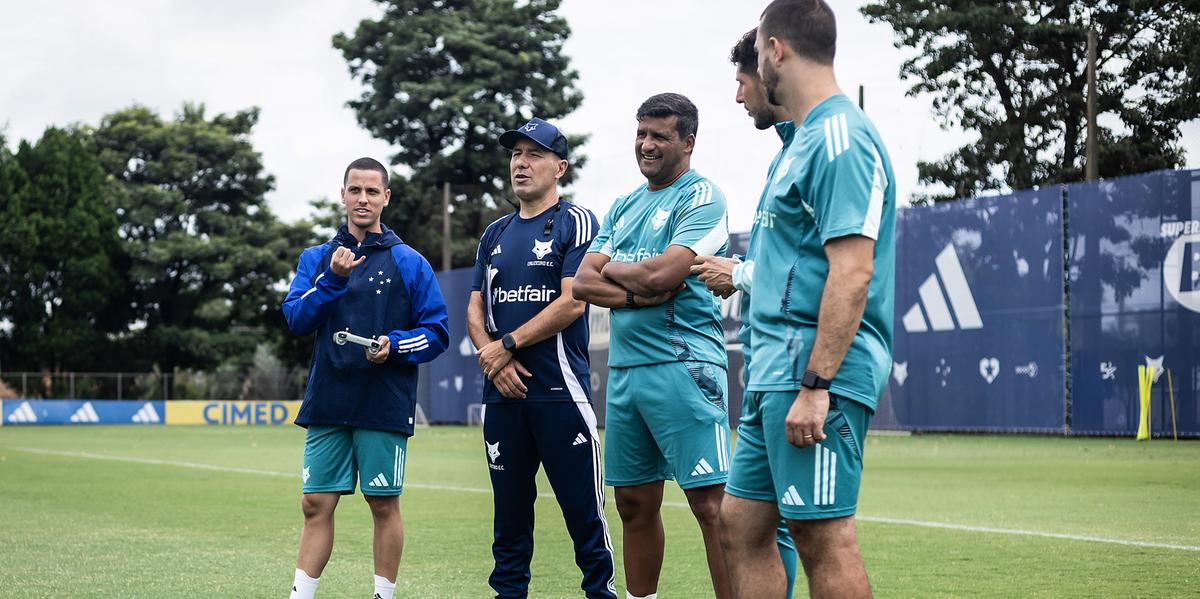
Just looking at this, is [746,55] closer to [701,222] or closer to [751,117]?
[751,117]

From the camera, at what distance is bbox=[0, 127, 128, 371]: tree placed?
5397cm

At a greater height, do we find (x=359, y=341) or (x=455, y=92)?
(x=455, y=92)

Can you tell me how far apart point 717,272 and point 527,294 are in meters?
1.29

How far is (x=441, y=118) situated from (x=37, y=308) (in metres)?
18.2

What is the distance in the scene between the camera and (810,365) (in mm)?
3645

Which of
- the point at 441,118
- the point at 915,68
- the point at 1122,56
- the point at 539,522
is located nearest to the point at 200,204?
the point at 441,118

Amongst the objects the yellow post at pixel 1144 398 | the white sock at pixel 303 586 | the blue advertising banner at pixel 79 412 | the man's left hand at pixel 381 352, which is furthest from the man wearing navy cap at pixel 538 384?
the blue advertising banner at pixel 79 412

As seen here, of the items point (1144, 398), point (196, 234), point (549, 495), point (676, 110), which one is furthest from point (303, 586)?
point (196, 234)

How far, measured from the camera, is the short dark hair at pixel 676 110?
5477 millimetres

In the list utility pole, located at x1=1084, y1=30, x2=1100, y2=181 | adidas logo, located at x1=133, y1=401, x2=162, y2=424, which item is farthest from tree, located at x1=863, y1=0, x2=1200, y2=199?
adidas logo, located at x1=133, y1=401, x2=162, y2=424

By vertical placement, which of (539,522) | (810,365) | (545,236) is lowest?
(539,522)

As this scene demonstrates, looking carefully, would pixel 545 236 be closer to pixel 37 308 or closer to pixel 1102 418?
pixel 1102 418

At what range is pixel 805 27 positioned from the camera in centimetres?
384

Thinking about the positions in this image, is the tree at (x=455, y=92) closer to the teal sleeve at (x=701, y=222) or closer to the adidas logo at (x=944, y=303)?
the adidas logo at (x=944, y=303)
